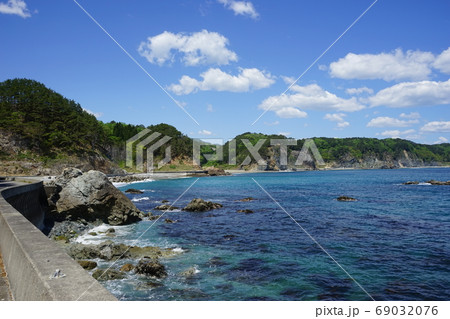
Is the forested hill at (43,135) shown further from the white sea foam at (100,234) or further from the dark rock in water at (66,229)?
the white sea foam at (100,234)

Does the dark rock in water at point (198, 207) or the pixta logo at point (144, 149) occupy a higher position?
the pixta logo at point (144, 149)

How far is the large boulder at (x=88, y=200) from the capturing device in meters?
25.5

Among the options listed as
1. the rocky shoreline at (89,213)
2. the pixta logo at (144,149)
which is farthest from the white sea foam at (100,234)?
the pixta logo at (144,149)

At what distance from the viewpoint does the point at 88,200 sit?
2581 centimetres

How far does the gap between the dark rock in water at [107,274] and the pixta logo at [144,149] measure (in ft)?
394

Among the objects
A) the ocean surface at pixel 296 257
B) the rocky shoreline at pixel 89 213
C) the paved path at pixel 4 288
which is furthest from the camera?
the rocky shoreline at pixel 89 213

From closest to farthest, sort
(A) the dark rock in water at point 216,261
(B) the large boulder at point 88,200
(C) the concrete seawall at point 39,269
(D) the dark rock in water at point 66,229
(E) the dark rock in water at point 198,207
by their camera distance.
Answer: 1. (C) the concrete seawall at point 39,269
2. (A) the dark rock in water at point 216,261
3. (D) the dark rock in water at point 66,229
4. (B) the large boulder at point 88,200
5. (E) the dark rock in water at point 198,207

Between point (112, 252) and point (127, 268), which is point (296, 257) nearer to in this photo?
point (127, 268)

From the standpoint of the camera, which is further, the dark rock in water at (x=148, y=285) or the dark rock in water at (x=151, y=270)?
the dark rock in water at (x=151, y=270)

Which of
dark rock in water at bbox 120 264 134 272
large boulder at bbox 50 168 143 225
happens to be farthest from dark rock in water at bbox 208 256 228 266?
large boulder at bbox 50 168 143 225

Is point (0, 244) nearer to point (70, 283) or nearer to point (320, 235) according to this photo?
point (70, 283)

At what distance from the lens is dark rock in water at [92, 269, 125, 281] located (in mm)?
13797

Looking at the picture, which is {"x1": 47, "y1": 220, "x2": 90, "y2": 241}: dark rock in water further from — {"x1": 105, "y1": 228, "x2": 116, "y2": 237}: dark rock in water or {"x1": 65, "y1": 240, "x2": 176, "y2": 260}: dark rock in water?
{"x1": 65, "y1": 240, "x2": 176, "y2": 260}: dark rock in water

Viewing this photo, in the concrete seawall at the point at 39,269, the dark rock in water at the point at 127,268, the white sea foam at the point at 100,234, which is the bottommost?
the white sea foam at the point at 100,234
